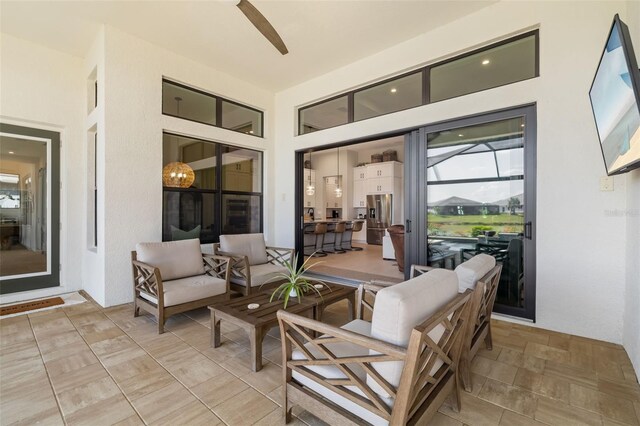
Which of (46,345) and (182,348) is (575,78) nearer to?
(182,348)

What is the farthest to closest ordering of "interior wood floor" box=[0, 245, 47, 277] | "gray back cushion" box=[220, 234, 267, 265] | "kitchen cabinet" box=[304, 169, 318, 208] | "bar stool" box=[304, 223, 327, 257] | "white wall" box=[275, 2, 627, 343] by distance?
"kitchen cabinet" box=[304, 169, 318, 208], "bar stool" box=[304, 223, 327, 257], "gray back cushion" box=[220, 234, 267, 265], "interior wood floor" box=[0, 245, 47, 277], "white wall" box=[275, 2, 627, 343]

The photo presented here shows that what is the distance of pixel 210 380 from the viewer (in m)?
2.03

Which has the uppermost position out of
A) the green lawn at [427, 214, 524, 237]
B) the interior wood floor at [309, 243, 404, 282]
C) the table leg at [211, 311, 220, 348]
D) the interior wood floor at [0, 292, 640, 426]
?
the green lawn at [427, 214, 524, 237]

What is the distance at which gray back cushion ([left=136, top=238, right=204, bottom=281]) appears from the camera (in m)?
3.24

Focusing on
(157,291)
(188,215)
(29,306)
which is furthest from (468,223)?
(29,306)

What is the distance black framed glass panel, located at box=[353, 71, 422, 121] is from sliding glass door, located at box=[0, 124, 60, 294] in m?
4.42

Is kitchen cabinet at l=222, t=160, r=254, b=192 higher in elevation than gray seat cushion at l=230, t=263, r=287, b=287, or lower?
higher

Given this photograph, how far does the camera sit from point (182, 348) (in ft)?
8.20

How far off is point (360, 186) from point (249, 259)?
6773mm

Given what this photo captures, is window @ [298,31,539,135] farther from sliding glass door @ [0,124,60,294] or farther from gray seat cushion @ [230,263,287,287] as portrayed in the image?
sliding glass door @ [0,124,60,294]

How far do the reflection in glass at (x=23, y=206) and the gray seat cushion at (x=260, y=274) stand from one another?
2.85m

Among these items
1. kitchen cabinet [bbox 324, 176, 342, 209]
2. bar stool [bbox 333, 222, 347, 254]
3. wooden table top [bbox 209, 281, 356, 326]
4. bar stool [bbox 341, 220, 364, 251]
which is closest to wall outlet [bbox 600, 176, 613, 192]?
wooden table top [bbox 209, 281, 356, 326]

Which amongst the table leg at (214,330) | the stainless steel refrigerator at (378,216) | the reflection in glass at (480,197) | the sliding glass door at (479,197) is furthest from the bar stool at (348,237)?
the table leg at (214,330)

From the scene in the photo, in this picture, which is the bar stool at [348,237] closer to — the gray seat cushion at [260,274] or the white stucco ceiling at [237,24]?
the gray seat cushion at [260,274]
